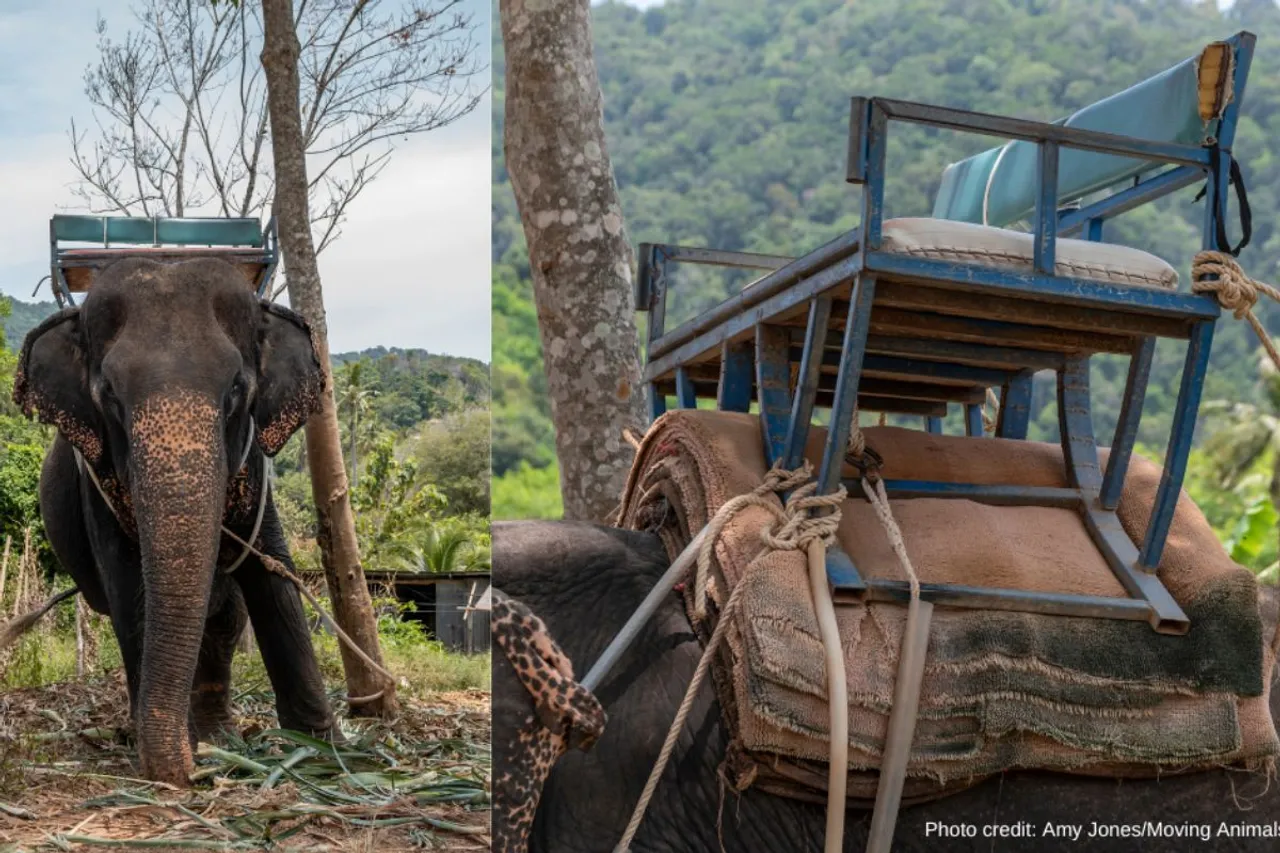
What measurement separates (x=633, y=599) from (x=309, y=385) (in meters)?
0.85

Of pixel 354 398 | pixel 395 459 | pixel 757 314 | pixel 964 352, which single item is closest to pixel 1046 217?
pixel 964 352

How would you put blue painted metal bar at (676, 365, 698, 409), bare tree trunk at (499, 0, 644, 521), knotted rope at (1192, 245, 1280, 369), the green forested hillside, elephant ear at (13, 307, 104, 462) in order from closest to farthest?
knotted rope at (1192, 245, 1280, 369), elephant ear at (13, 307, 104, 462), blue painted metal bar at (676, 365, 698, 409), bare tree trunk at (499, 0, 644, 521), the green forested hillside

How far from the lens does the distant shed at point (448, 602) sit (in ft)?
8.43

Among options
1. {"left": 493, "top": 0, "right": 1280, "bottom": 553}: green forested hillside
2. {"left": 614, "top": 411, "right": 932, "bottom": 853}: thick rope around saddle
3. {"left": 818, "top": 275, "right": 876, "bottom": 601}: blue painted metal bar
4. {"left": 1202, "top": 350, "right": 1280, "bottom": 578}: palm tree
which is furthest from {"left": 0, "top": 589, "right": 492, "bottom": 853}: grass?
{"left": 1202, "top": 350, "right": 1280, "bottom": 578}: palm tree

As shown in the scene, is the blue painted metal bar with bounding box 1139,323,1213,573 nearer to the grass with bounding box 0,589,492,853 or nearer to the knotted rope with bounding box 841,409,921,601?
the knotted rope with bounding box 841,409,921,601

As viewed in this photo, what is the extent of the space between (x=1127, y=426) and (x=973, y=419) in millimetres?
718

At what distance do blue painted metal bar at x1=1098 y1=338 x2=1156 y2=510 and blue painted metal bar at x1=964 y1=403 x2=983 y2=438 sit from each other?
0.57 meters

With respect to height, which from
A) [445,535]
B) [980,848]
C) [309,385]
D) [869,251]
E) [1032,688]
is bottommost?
[980,848]

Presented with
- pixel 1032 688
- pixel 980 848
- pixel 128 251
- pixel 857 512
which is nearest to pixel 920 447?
pixel 857 512

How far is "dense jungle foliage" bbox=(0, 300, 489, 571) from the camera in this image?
8.64ft

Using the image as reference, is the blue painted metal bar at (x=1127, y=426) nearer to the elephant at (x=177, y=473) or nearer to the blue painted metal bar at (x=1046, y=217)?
the blue painted metal bar at (x=1046, y=217)

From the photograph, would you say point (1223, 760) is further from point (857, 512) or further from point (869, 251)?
point (869, 251)

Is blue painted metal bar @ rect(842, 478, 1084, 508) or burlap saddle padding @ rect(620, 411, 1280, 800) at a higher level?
blue painted metal bar @ rect(842, 478, 1084, 508)

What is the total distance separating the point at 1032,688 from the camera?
100.0 inches
